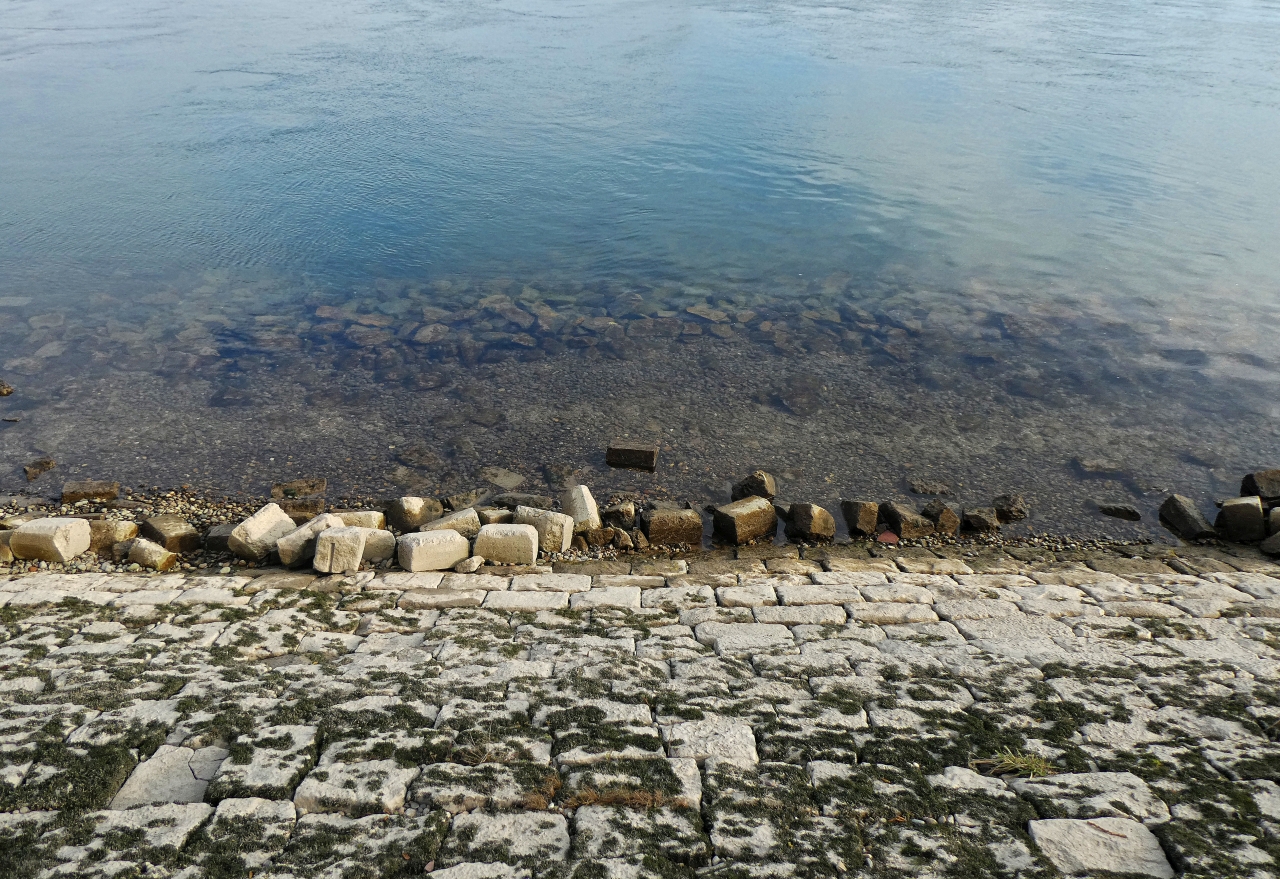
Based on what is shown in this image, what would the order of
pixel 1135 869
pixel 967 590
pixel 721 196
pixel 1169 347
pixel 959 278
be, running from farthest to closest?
1. pixel 721 196
2. pixel 959 278
3. pixel 1169 347
4. pixel 967 590
5. pixel 1135 869

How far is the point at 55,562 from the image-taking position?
23.0 feet

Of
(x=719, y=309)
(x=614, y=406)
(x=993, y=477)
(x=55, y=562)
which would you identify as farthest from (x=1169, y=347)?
(x=55, y=562)

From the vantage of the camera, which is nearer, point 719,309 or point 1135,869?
point 1135,869

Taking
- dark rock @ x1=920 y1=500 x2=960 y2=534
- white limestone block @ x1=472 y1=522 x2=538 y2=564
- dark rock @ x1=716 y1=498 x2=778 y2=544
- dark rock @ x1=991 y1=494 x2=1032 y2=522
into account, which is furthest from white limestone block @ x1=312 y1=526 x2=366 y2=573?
dark rock @ x1=991 y1=494 x2=1032 y2=522

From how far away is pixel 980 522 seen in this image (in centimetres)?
824

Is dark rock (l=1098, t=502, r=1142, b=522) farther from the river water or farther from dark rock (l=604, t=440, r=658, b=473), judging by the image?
dark rock (l=604, t=440, r=658, b=473)

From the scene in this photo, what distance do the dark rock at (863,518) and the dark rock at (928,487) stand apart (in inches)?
35.8

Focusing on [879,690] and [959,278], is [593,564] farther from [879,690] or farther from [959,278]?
[959,278]

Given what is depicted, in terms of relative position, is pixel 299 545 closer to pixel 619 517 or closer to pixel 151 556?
pixel 151 556

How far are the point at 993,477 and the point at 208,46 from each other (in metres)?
27.1

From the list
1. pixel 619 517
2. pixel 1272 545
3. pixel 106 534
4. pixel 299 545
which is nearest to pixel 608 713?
pixel 299 545

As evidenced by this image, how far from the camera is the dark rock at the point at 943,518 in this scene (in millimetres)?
8188

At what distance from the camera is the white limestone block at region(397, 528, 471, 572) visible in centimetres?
674

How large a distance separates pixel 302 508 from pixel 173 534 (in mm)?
A: 1134
